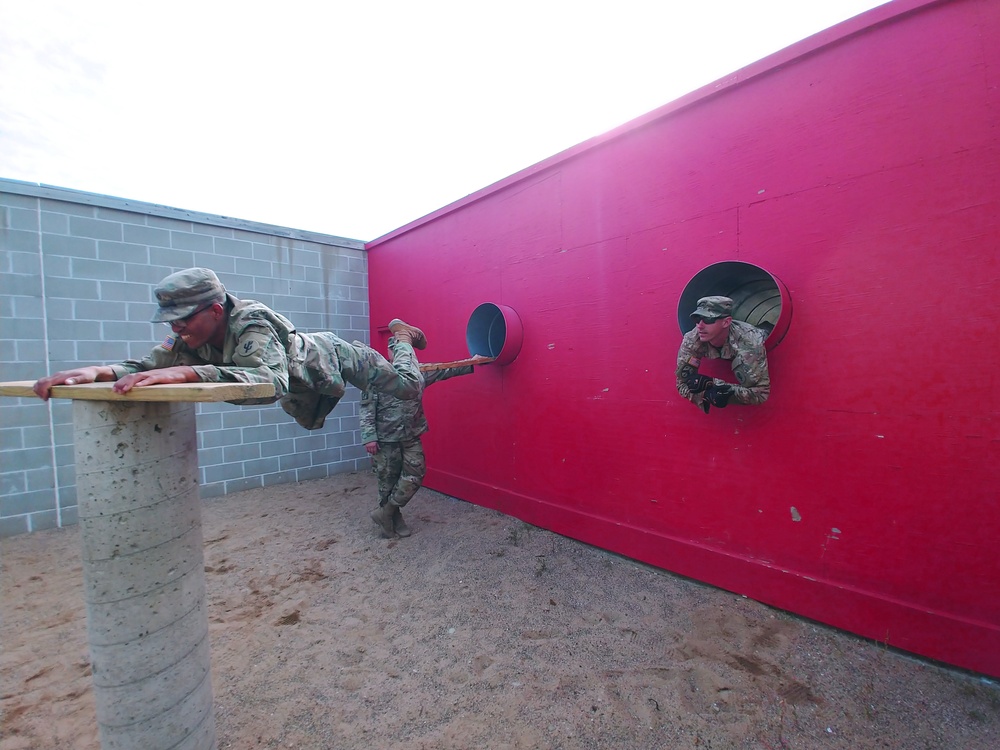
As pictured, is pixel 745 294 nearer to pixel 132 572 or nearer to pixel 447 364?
pixel 447 364

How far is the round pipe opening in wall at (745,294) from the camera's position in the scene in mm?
2457

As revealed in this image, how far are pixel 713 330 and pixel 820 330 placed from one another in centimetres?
57

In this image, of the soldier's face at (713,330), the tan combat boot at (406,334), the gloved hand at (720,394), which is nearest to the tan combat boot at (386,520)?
the tan combat boot at (406,334)

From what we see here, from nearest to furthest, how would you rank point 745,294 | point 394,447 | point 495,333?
point 745,294 → point 394,447 → point 495,333

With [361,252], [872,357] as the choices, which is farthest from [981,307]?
[361,252]

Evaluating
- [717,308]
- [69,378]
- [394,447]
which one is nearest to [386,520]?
[394,447]

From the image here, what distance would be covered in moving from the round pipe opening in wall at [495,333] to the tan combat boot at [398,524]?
159 cm

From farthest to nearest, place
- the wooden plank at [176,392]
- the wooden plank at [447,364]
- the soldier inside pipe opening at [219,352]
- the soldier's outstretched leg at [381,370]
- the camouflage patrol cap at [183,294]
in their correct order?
the wooden plank at [447,364]
the soldier's outstretched leg at [381,370]
the camouflage patrol cap at [183,294]
the soldier inside pipe opening at [219,352]
the wooden plank at [176,392]

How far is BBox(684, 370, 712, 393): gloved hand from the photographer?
8.34 feet

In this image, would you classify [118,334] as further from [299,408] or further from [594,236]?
[594,236]

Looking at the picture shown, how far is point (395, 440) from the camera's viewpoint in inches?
153

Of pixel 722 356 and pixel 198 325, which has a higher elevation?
pixel 198 325

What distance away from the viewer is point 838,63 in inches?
91.8

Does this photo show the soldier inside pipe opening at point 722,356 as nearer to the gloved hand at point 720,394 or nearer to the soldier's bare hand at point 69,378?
the gloved hand at point 720,394
